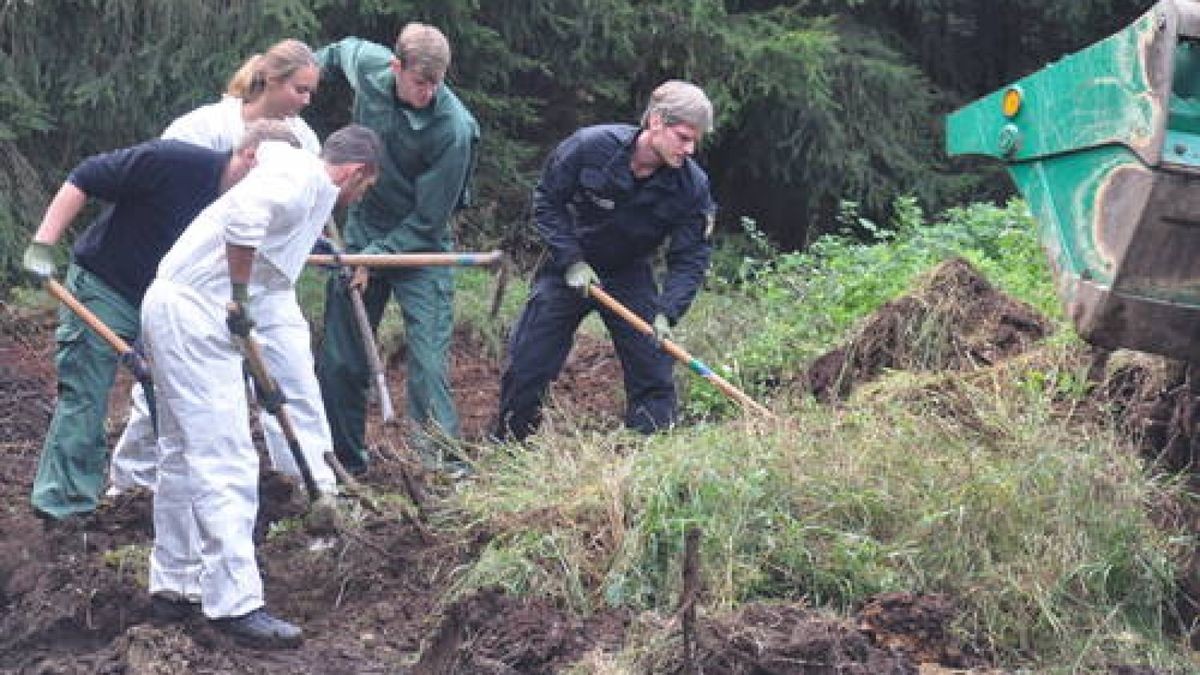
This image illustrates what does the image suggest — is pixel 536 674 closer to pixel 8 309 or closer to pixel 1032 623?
pixel 1032 623

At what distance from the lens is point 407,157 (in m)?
8.00

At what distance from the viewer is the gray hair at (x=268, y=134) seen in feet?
20.1

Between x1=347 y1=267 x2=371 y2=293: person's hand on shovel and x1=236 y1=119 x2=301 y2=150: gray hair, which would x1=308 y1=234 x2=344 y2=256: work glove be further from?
x1=236 y1=119 x2=301 y2=150: gray hair

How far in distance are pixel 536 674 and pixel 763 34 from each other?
796 centimetres

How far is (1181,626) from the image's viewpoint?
20.3 feet

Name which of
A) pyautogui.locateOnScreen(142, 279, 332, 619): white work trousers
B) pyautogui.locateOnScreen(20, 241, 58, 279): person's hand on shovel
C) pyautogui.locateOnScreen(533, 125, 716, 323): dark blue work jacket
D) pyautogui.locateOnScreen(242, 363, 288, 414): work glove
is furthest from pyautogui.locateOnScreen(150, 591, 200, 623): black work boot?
pyautogui.locateOnScreen(533, 125, 716, 323): dark blue work jacket

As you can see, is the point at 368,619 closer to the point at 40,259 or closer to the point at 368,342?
the point at 40,259

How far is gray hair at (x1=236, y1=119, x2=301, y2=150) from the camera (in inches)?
242

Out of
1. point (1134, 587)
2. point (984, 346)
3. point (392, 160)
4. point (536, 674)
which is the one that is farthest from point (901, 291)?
point (536, 674)

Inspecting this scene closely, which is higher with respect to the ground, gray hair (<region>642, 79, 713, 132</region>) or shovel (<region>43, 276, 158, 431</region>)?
gray hair (<region>642, 79, 713, 132</region>)

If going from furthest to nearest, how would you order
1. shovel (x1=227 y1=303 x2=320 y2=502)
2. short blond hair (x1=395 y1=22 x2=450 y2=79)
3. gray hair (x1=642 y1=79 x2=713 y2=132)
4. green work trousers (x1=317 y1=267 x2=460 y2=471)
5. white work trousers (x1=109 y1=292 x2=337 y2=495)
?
Result: 1. green work trousers (x1=317 y1=267 x2=460 y2=471)
2. short blond hair (x1=395 y1=22 x2=450 y2=79)
3. gray hair (x1=642 y1=79 x2=713 y2=132)
4. white work trousers (x1=109 y1=292 x2=337 y2=495)
5. shovel (x1=227 y1=303 x2=320 y2=502)

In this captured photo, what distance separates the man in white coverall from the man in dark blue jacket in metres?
1.89

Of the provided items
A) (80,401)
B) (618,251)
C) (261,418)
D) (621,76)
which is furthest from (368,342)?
(621,76)

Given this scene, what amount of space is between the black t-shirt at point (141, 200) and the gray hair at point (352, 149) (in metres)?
0.57
